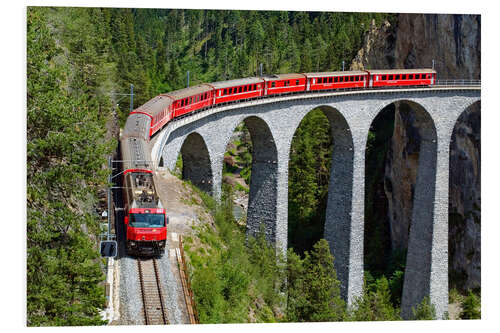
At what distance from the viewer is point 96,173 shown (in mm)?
19641

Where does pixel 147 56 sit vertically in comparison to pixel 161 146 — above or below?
above

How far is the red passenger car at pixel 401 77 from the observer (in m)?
39.9

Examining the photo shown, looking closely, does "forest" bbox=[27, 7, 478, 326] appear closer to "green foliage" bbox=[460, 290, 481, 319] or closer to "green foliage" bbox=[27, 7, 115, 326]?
"green foliage" bbox=[27, 7, 115, 326]

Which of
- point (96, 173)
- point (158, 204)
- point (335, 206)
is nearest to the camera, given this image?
point (96, 173)

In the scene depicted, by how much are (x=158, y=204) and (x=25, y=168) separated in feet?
15.7

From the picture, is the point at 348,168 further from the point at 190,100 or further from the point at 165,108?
the point at 165,108

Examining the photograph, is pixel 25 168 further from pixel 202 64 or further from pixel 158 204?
pixel 202 64

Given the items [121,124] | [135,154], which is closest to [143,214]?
[135,154]

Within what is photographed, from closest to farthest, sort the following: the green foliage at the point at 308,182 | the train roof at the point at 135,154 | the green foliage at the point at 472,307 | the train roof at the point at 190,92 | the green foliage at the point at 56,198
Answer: the green foliage at the point at 56,198
the train roof at the point at 135,154
the train roof at the point at 190,92
the green foliage at the point at 472,307
the green foliage at the point at 308,182

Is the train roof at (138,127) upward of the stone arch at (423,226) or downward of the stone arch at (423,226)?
upward

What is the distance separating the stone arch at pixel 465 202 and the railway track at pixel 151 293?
2496 cm

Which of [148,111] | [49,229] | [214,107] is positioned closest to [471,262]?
[214,107]

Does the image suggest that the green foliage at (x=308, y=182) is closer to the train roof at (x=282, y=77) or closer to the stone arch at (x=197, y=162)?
the train roof at (x=282, y=77)

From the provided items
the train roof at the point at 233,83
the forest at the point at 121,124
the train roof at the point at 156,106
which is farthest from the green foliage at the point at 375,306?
the train roof at the point at 233,83
